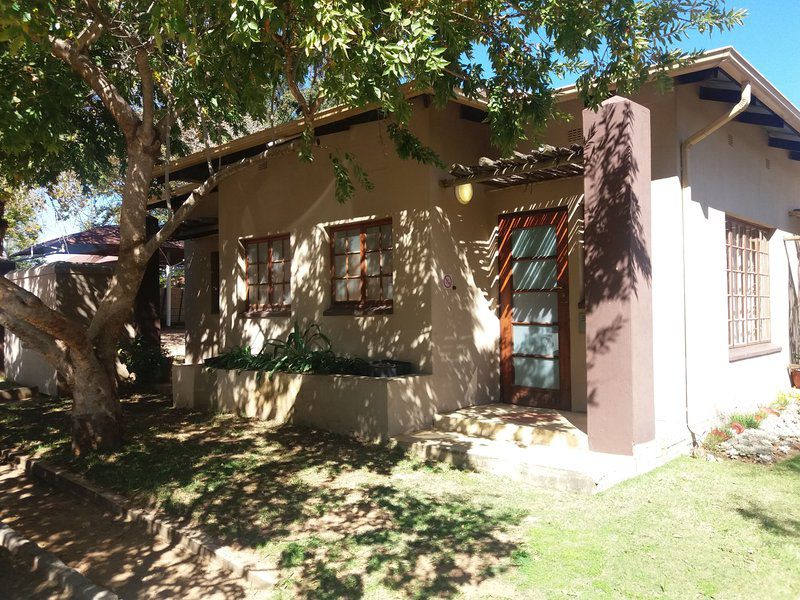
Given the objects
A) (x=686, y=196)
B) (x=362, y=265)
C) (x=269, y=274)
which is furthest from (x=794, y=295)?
(x=269, y=274)

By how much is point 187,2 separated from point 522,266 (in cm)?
486

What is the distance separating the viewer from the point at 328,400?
7.47m

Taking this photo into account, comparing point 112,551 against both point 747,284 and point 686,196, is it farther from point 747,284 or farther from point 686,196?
point 747,284

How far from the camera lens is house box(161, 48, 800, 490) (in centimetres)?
581

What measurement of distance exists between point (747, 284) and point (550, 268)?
3160 millimetres

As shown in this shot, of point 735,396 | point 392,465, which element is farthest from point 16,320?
point 735,396

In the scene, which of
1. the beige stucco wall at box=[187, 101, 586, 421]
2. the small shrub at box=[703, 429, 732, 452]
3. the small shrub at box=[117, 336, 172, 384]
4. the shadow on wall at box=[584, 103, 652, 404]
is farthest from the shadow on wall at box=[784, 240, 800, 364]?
the small shrub at box=[117, 336, 172, 384]

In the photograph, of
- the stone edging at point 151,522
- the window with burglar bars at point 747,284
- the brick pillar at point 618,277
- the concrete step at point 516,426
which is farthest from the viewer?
the window with burglar bars at point 747,284

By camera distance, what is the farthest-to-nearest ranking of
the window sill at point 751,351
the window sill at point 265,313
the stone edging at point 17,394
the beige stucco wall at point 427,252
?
the stone edging at point 17,394, the window sill at point 265,313, the window sill at point 751,351, the beige stucco wall at point 427,252

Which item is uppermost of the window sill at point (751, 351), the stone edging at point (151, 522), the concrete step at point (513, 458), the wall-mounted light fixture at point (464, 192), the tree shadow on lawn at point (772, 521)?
the wall-mounted light fixture at point (464, 192)

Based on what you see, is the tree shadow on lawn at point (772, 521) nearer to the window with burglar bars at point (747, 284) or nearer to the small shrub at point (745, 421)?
the small shrub at point (745, 421)

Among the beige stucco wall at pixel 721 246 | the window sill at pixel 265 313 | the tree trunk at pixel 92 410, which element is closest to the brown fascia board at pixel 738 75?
the beige stucco wall at pixel 721 246

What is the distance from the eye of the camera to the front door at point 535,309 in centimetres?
746

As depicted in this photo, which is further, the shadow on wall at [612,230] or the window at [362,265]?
the window at [362,265]
